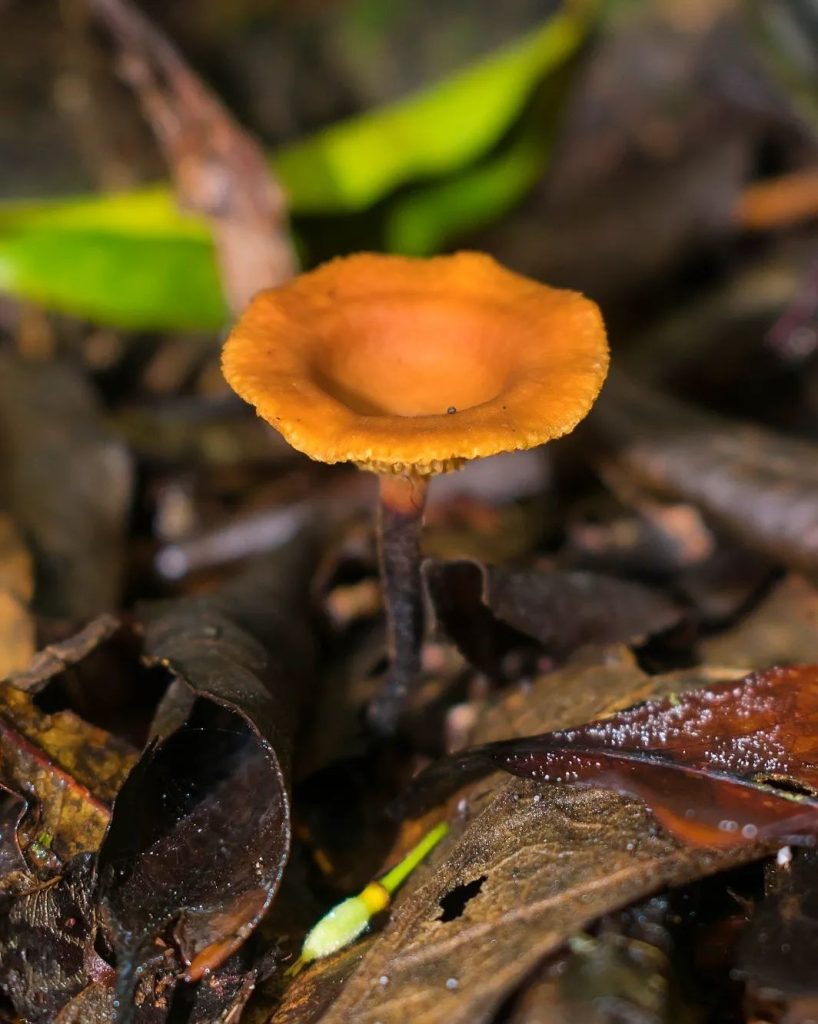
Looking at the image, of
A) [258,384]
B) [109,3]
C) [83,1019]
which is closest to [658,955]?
[83,1019]

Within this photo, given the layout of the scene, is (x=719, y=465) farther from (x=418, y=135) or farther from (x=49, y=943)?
(x=49, y=943)

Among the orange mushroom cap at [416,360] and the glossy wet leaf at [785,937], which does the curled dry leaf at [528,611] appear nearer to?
the orange mushroom cap at [416,360]

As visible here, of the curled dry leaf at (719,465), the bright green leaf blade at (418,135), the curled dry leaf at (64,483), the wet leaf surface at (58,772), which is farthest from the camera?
the bright green leaf blade at (418,135)

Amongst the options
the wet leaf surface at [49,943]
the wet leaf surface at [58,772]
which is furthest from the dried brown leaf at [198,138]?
the wet leaf surface at [49,943]

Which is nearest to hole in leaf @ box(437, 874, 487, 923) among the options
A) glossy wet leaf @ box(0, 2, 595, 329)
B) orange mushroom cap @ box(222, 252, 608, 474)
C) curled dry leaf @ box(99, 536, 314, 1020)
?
curled dry leaf @ box(99, 536, 314, 1020)

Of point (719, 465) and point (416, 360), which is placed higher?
point (416, 360)

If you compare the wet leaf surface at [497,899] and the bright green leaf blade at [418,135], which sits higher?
the bright green leaf blade at [418,135]

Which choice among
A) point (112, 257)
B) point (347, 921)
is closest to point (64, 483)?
point (112, 257)
